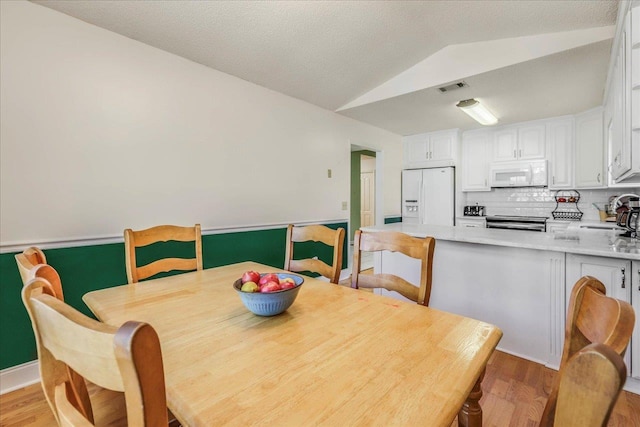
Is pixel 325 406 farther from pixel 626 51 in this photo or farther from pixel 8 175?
pixel 626 51

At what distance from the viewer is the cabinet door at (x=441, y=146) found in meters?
4.91

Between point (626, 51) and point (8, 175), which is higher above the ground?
point (626, 51)

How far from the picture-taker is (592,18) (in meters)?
2.15

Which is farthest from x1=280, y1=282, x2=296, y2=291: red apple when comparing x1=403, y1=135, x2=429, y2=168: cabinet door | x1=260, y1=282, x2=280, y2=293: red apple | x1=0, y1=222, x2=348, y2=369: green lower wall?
x1=403, y1=135, x2=429, y2=168: cabinet door

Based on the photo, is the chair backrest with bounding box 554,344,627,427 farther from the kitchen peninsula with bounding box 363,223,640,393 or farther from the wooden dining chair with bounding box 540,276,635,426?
the kitchen peninsula with bounding box 363,223,640,393

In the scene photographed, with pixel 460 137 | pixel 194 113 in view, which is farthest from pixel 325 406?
pixel 460 137

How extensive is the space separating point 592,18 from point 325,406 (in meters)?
A: 3.03

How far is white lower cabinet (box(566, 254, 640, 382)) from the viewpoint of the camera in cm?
172

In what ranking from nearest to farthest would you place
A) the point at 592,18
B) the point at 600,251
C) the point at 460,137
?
the point at 600,251, the point at 592,18, the point at 460,137

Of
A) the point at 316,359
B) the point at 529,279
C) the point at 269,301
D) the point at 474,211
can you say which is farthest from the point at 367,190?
the point at 316,359

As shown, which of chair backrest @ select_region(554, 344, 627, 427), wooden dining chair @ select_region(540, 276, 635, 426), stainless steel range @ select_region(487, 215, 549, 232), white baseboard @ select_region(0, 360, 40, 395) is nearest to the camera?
chair backrest @ select_region(554, 344, 627, 427)

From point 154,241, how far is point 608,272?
2.62 meters

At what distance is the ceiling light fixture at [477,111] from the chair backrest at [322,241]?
270 centimetres

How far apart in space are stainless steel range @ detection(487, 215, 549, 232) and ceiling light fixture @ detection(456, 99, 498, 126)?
1.45 metres
